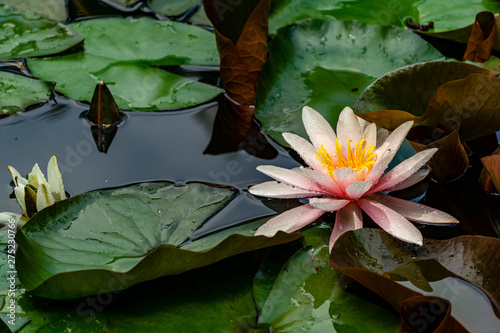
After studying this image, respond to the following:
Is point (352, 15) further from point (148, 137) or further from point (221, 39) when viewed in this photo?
point (148, 137)

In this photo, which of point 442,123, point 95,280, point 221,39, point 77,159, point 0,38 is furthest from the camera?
point 0,38

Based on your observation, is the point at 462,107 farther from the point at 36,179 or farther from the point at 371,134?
the point at 36,179

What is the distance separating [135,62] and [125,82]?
183 mm

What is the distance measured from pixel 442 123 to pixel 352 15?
3.95 feet

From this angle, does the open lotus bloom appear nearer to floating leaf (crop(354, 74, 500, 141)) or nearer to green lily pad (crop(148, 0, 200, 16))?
floating leaf (crop(354, 74, 500, 141))

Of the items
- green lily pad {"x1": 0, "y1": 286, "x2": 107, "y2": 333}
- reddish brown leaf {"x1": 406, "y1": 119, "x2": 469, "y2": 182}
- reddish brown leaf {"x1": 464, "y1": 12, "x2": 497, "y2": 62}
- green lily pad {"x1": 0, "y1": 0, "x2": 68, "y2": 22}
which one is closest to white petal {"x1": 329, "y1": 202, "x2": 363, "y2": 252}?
reddish brown leaf {"x1": 406, "y1": 119, "x2": 469, "y2": 182}

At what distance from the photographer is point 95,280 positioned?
1.62 m

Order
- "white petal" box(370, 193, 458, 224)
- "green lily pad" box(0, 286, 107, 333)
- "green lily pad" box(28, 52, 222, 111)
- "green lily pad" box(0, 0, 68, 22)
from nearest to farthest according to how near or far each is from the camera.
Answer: "green lily pad" box(0, 286, 107, 333) < "white petal" box(370, 193, 458, 224) < "green lily pad" box(28, 52, 222, 111) < "green lily pad" box(0, 0, 68, 22)

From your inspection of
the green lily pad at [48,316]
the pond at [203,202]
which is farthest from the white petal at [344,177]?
the green lily pad at [48,316]

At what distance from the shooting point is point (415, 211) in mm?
1939

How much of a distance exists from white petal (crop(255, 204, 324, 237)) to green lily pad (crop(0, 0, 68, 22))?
2109mm

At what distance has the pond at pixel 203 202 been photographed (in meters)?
1.63

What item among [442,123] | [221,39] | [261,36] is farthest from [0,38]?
[442,123]

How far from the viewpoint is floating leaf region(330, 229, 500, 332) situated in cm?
153
